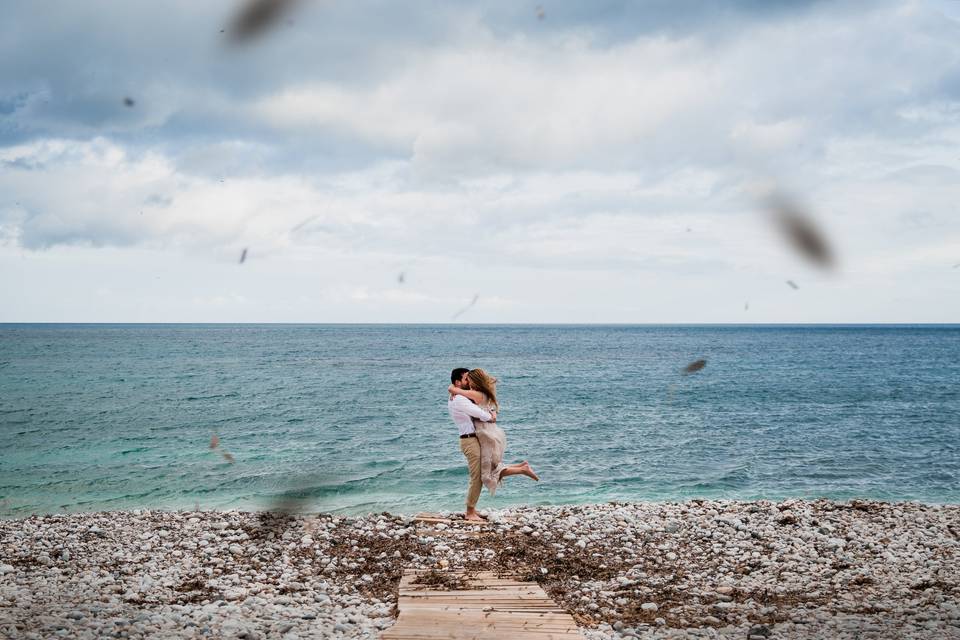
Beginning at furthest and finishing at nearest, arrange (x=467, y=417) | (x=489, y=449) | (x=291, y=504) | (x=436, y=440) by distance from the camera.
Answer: (x=436, y=440)
(x=291, y=504)
(x=489, y=449)
(x=467, y=417)

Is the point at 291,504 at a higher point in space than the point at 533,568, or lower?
lower

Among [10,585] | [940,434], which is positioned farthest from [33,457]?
[940,434]

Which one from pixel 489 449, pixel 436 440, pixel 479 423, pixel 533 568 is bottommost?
pixel 436 440

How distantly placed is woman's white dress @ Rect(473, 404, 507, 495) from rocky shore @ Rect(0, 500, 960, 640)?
92 cm

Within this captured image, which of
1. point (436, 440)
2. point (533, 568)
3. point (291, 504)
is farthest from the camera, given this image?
point (436, 440)

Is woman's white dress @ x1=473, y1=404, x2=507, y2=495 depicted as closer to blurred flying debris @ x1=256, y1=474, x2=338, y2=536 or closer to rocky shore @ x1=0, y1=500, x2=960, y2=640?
rocky shore @ x1=0, y1=500, x2=960, y2=640

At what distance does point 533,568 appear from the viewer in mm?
8766

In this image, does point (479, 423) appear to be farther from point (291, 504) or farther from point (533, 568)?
point (291, 504)

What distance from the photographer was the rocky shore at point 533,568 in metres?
6.80

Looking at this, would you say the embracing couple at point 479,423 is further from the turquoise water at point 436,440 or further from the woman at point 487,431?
the turquoise water at point 436,440

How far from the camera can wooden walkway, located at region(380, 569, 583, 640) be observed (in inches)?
237

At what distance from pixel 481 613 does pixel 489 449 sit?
360 centimetres

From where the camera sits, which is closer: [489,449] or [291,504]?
[489,449]

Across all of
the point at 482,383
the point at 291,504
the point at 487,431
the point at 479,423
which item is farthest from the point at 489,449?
the point at 291,504
